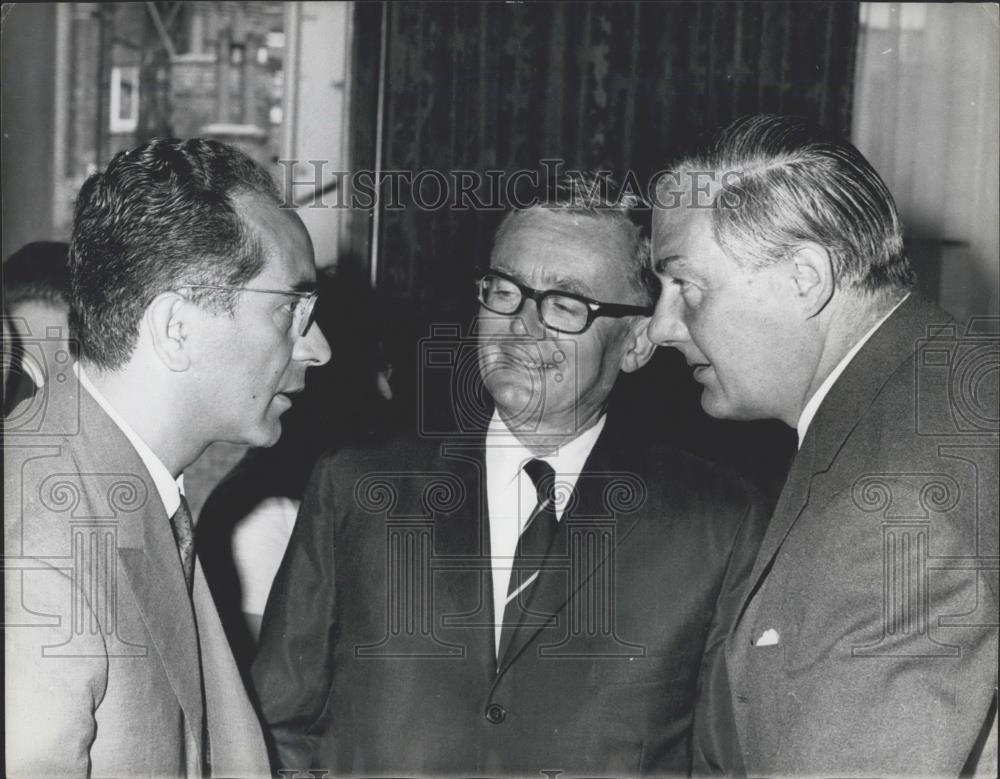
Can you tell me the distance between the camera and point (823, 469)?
1389mm

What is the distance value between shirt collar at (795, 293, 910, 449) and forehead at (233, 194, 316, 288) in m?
0.71

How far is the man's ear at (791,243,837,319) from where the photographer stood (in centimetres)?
143

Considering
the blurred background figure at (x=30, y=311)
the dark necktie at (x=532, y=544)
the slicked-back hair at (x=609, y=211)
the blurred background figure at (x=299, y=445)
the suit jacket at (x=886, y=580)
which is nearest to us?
the suit jacket at (x=886, y=580)

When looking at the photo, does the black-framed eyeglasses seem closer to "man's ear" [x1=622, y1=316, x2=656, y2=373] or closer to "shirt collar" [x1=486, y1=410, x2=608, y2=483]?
"man's ear" [x1=622, y1=316, x2=656, y2=373]

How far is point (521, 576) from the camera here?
1600mm

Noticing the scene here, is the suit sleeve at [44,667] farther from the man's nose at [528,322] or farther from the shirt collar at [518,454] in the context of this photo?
the man's nose at [528,322]

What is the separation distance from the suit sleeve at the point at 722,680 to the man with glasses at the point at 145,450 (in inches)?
23.6

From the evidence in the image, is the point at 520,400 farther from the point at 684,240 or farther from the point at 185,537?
the point at 185,537

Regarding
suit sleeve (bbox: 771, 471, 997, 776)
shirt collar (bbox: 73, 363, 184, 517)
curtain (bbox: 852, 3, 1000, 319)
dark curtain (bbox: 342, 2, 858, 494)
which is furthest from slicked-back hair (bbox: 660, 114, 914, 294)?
curtain (bbox: 852, 3, 1000, 319)

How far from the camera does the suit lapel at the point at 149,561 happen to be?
1.30 meters

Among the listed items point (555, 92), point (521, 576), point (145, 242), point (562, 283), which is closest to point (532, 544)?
point (521, 576)

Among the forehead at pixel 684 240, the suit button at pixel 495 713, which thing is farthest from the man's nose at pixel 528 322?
the suit button at pixel 495 713

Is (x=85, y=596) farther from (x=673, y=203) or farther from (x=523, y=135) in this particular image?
(x=523, y=135)

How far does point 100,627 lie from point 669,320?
873 mm
